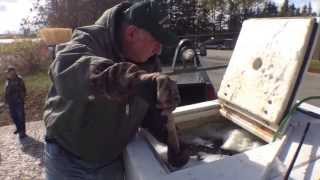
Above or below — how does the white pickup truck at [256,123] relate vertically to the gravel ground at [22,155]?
above

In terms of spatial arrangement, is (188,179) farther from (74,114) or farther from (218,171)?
(74,114)

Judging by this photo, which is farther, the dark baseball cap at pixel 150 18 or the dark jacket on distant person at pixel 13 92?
the dark jacket on distant person at pixel 13 92

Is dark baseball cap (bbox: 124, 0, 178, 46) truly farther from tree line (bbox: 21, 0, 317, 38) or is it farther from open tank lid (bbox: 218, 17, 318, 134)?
tree line (bbox: 21, 0, 317, 38)

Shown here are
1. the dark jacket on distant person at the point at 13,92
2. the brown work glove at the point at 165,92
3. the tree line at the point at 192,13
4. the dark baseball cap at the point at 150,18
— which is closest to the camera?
the brown work glove at the point at 165,92

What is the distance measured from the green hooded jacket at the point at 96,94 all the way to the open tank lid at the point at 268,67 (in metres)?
0.52

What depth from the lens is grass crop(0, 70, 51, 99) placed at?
11387 mm

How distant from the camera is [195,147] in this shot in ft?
7.00

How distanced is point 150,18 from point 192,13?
2126 cm

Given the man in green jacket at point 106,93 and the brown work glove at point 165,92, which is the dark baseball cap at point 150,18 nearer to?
the man in green jacket at point 106,93

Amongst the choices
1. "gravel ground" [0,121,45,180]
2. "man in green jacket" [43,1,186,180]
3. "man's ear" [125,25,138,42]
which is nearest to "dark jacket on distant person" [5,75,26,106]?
"gravel ground" [0,121,45,180]

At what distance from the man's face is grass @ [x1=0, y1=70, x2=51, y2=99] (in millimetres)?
9800

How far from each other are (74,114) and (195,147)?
2.48ft

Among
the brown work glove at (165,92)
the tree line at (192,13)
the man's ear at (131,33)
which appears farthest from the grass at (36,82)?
the brown work glove at (165,92)

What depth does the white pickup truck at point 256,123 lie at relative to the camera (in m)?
1.61
